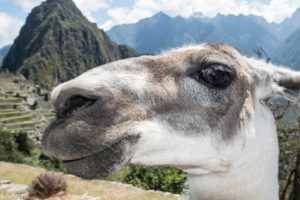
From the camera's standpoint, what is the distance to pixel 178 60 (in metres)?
2.17

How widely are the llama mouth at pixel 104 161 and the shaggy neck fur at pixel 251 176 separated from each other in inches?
41.3

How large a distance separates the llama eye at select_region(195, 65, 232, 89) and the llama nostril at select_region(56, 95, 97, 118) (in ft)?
3.27

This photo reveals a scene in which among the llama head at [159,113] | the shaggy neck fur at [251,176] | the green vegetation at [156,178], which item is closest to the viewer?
the llama head at [159,113]

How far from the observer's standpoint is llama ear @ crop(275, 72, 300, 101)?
2586 mm

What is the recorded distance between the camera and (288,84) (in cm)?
263

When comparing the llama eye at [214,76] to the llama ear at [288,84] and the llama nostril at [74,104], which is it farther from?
the llama nostril at [74,104]

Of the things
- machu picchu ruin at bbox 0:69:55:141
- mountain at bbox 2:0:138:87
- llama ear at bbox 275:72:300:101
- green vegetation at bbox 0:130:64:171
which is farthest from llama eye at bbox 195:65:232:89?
mountain at bbox 2:0:138:87

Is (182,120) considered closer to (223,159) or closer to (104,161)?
(223,159)

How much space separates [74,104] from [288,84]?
90.6 inches

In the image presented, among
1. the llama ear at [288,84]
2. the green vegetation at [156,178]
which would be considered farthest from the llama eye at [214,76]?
the green vegetation at [156,178]

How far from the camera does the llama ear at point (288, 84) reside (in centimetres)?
259

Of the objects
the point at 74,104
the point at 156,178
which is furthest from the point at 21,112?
the point at 74,104

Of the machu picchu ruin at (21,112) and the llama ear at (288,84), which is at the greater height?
the machu picchu ruin at (21,112)

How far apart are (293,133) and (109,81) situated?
16836 millimetres
